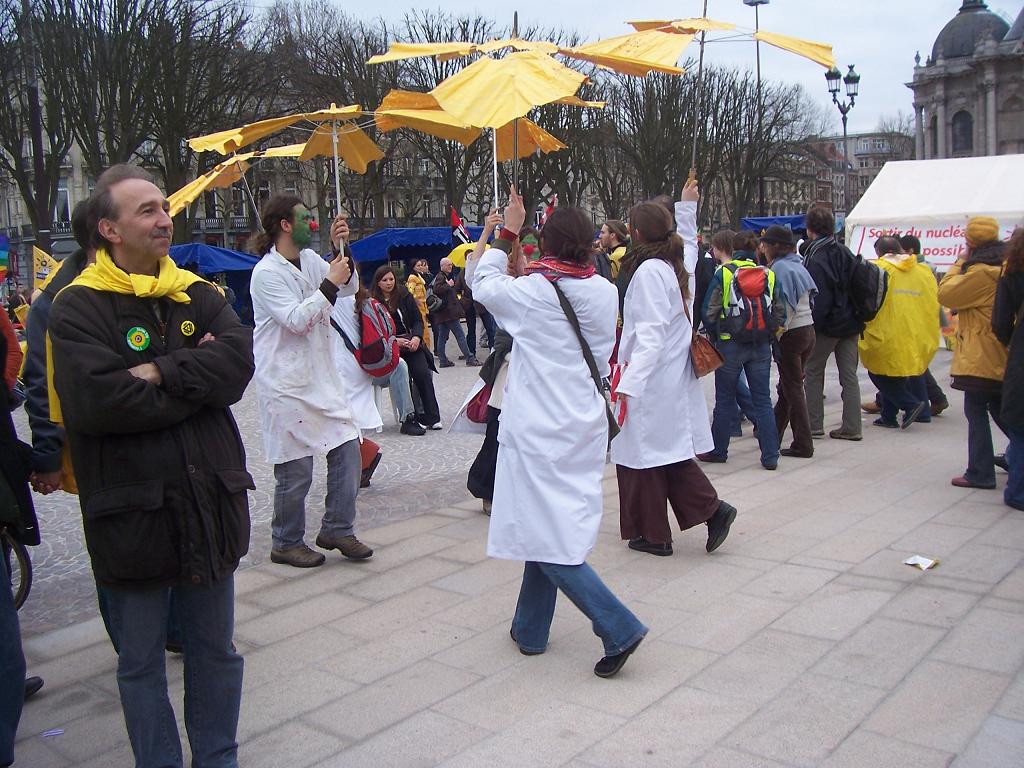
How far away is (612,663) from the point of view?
3875 millimetres

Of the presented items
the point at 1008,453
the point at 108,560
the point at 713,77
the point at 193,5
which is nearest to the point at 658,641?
the point at 108,560

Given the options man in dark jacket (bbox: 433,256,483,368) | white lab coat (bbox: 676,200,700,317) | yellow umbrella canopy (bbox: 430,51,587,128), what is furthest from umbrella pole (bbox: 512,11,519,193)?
man in dark jacket (bbox: 433,256,483,368)

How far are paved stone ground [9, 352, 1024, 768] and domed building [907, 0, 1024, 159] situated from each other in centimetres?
7967

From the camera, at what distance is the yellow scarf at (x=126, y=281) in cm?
285

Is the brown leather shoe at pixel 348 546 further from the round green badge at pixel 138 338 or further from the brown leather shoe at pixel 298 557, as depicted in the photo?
the round green badge at pixel 138 338

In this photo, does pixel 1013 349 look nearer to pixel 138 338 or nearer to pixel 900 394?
pixel 900 394

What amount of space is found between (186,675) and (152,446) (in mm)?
775

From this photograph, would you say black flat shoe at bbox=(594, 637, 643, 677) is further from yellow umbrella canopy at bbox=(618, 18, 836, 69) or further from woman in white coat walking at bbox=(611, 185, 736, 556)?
yellow umbrella canopy at bbox=(618, 18, 836, 69)

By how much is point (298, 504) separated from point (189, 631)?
238cm

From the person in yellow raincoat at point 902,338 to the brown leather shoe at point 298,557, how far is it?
6.00 m

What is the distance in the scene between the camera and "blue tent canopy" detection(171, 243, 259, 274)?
71.1 ft

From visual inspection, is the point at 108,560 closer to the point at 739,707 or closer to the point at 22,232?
the point at 739,707

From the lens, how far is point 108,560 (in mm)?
2867

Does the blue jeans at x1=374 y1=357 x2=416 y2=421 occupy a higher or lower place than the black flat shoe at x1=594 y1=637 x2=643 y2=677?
higher
